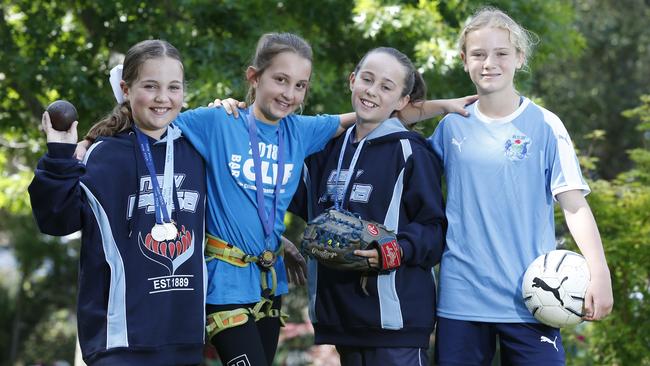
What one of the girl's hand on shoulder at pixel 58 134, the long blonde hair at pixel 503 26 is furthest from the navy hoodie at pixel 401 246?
the girl's hand on shoulder at pixel 58 134

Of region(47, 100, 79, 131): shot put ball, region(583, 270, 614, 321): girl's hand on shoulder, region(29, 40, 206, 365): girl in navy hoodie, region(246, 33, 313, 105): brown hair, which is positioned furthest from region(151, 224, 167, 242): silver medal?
region(583, 270, 614, 321): girl's hand on shoulder

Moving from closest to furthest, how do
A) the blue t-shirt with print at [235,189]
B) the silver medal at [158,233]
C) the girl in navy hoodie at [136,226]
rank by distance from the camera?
the girl in navy hoodie at [136,226] → the silver medal at [158,233] → the blue t-shirt with print at [235,189]

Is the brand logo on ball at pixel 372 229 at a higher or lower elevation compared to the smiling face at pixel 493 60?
lower

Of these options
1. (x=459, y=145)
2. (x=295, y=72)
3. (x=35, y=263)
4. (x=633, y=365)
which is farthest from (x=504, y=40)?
(x=35, y=263)

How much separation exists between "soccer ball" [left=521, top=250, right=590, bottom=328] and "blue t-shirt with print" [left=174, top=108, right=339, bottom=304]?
→ 49.3 inches

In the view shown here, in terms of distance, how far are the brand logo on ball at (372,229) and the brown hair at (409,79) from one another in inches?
33.8

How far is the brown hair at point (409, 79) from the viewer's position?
16.0 ft

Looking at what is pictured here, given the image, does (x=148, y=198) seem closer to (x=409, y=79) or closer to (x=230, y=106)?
(x=230, y=106)

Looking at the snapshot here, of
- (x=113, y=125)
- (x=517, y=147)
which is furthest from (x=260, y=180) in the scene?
(x=517, y=147)

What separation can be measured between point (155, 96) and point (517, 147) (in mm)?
1743

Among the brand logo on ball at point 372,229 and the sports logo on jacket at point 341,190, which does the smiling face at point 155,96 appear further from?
the brand logo on ball at point 372,229

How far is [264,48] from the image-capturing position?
4762mm

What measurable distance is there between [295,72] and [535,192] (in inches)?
52.1

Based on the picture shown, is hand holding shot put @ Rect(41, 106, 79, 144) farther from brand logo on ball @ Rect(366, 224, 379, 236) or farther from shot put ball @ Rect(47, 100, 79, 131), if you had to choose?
brand logo on ball @ Rect(366, 224, 379, 236)
